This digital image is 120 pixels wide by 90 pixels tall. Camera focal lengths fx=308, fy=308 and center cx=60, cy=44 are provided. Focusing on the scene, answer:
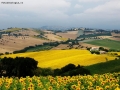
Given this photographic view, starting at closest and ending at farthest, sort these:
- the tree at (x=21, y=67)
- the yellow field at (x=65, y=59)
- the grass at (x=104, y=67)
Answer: the grass at (x=104, y=67) → the tree at (x=21, y=67) → the yellow field at (x=65, y=59)

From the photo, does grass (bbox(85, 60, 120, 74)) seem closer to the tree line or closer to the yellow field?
the tree line

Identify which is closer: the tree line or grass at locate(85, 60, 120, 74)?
grass at locate(85, 60, 120, 74)

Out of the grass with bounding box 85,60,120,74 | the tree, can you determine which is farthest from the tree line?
the grass with bounding box 85,60,120,74

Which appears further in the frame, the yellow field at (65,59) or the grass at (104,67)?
the yellow field at (65,59)

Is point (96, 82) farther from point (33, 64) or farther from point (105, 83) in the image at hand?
point (33, 64)

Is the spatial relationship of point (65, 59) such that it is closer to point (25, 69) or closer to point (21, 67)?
point (25, 69)

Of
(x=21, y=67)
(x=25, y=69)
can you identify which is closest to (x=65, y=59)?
(x=25, y=69)

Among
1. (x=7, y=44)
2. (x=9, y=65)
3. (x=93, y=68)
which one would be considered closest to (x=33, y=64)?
(x=9, y=65)

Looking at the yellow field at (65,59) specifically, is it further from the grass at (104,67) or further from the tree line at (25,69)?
the grass at (104,67)

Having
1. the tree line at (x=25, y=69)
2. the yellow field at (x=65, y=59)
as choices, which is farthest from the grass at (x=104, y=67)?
the yellow field at (x=65, y=59)

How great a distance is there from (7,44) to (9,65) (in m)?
87.7

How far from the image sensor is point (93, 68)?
6381 cm

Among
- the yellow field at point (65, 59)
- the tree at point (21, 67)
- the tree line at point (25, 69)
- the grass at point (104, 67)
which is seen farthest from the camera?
the yellow field at point (65, 59)

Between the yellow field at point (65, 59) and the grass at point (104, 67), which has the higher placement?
the grass at point (104, 67)
